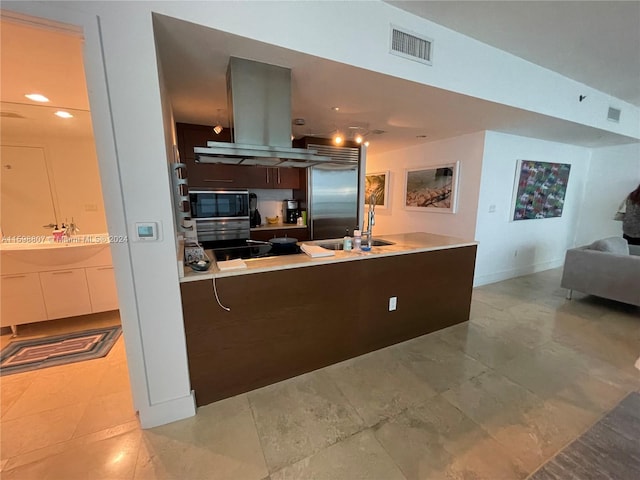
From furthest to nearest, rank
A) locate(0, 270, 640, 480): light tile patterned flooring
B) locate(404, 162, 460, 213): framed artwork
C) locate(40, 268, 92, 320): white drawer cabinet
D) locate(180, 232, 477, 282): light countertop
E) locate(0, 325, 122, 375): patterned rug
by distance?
locate(404, 162, 460, 213): framed artwork
locate(40, 268, 92, 320): white drawer cabinet
locate(0, 325, 122, 375): patterned rug
locate(180, 232, 477, 282): light countertop
locate(0, 270, 640, 480): light tile patterned flooring

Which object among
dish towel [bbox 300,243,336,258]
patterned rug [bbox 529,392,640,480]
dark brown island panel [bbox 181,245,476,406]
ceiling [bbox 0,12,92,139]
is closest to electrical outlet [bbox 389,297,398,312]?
dark brown island panel [bbox 181,245,476,406]

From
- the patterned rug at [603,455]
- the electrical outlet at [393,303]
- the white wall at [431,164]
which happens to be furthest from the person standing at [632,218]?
the electrical outlet at [393,303]

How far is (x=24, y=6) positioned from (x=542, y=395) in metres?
3.70

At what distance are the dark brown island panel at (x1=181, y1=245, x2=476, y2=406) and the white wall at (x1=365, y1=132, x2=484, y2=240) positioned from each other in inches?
56.6

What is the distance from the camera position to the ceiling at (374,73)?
159 cm

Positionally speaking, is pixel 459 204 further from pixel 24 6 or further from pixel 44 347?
pixel 44 347

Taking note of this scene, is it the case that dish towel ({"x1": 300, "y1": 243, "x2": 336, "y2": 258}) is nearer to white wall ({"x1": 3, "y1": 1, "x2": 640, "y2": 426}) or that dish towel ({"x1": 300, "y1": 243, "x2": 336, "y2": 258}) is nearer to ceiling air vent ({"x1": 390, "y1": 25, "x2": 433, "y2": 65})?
white wall ({"x1": 3, "y1": 1, "x2": 640, "y2": 426})

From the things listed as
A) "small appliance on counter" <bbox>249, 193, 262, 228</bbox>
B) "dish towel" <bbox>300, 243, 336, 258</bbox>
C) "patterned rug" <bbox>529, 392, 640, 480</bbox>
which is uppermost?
"small appliance on counter" <bbox>249, 193, 262, 228</bbox>

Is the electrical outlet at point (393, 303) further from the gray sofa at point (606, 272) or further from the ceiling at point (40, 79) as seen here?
the gray sofa at point (606, 272)

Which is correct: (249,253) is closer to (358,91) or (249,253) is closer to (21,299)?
(358,91)

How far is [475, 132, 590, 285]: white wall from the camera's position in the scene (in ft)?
12.6

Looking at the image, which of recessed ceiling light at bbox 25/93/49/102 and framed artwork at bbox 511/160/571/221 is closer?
recessed ceiling light at bbox 25/93/49/102

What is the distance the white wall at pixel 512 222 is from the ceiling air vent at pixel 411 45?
2.17m

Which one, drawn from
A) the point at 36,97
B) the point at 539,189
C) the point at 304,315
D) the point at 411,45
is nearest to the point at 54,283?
the point at 36,97
